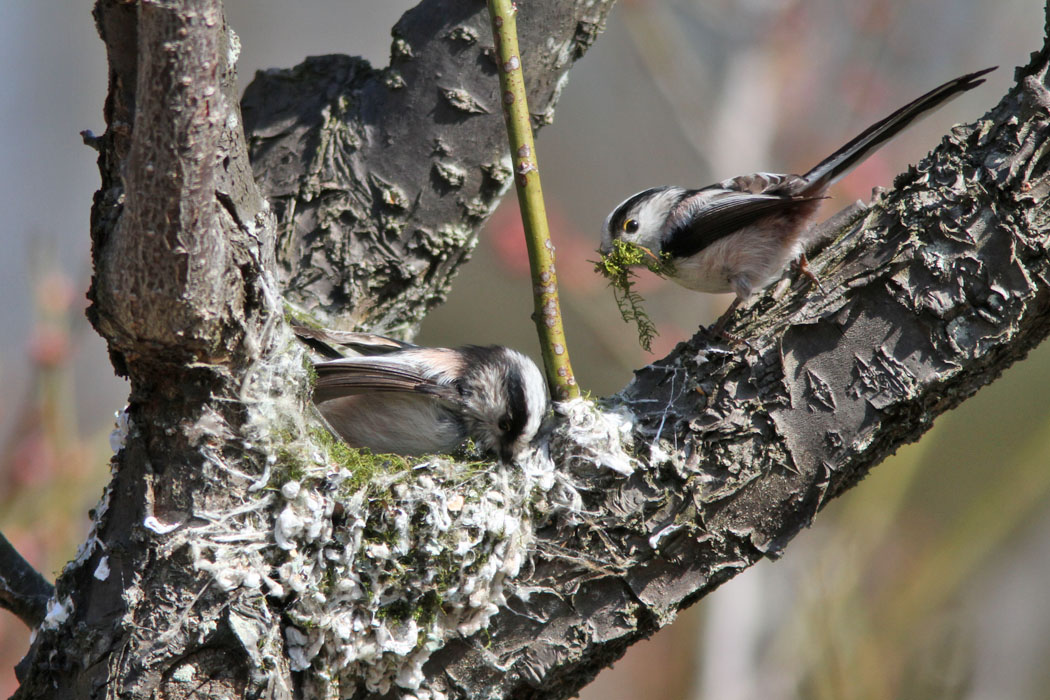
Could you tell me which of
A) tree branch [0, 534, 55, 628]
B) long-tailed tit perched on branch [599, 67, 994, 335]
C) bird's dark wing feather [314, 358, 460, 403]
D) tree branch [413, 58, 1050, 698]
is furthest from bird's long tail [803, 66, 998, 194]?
tree branch [0, 534, 55, 628]

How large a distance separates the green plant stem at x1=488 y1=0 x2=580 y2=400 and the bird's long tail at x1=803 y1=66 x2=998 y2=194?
3.38 ft

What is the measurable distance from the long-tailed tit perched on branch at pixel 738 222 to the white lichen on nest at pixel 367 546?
28.2 inches

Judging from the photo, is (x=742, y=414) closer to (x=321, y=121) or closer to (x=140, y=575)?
(x=140, y=575)

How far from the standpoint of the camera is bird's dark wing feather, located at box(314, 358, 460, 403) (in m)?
2.86

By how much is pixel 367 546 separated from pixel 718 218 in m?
1.50

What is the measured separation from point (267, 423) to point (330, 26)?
Answer: 6.55 metres

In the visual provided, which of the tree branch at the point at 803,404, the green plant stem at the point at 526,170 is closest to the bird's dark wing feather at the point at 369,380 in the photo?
the green plant stem at the point at 526,170

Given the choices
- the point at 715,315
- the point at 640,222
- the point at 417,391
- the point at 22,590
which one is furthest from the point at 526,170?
the point at 715,315

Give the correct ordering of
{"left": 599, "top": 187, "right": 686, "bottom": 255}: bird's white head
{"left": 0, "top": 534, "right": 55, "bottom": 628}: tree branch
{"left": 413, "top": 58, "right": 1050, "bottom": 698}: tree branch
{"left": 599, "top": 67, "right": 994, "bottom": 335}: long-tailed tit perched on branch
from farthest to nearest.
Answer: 1. {"left": 599, "top": 187, "right": 686, "bottom": 255}: bird's white head
2. {"left": 599, "top": 67, "right": 994, "bottom": 335}: long-tailed tit perched on branch
3. {"left": 0, "top": 534, "right": 55, "bottom": 628}: tree branch
4. {"left": 413, "top": 58, "right": 1050, "bottom": 698}: tree branch

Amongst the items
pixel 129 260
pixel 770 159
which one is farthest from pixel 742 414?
pixel 770 159

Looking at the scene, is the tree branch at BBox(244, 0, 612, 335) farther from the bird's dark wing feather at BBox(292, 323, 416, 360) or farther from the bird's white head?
the bird's white head

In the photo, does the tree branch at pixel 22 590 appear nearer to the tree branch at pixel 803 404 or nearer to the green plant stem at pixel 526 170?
the tree branch at pixel 803 404

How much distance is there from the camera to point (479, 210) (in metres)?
3.21

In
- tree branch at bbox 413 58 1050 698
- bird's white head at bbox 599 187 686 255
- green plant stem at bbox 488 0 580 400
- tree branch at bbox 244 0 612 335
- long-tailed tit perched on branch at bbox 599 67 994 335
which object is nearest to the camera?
tree branch at bbox 413 58 1050 698
